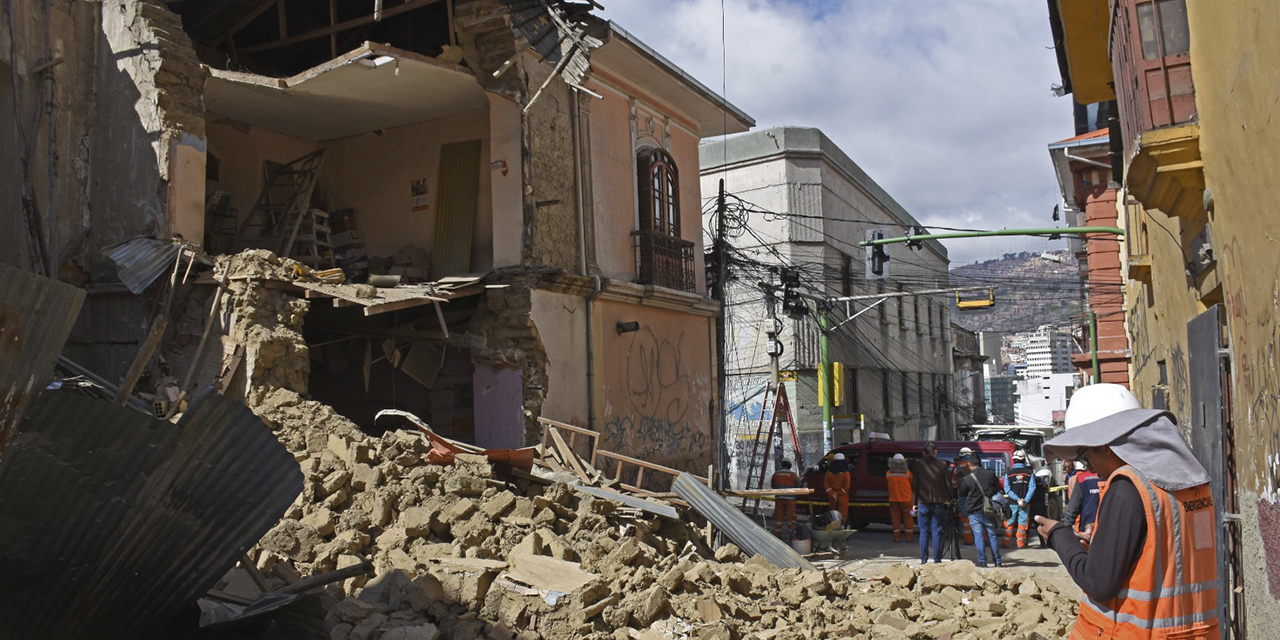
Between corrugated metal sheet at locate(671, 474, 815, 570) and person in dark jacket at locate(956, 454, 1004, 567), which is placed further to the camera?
person in dark jacket at locate(956, 454, 1004, 567)

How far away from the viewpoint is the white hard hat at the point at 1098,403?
137 inches

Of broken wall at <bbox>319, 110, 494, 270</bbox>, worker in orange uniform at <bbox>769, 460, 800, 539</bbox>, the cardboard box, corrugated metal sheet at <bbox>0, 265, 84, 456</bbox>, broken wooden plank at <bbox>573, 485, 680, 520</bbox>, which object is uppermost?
broken wall at <bbox>319, 110, 494, 270</bbox>

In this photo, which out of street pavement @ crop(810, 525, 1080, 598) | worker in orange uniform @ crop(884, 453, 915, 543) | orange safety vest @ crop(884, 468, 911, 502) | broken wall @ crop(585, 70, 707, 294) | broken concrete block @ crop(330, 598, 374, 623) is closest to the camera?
broken concrete block @ crop(330, 598, 374, 623)

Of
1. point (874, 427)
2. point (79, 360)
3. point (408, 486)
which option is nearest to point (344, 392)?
point (79, 360)

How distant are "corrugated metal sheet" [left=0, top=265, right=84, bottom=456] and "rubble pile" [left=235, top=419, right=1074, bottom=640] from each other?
3.62 m

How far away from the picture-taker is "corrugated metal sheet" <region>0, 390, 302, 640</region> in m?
3.95

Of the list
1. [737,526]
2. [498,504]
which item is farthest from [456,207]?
[498,504]

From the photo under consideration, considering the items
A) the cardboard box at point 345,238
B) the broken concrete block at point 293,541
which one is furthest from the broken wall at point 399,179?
the broken concrete block at point 293,541

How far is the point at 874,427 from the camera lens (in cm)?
3350

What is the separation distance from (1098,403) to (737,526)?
744 centimetres

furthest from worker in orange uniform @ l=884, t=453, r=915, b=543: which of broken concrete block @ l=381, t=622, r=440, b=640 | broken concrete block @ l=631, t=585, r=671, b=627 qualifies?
broken concrete block @ l=381, t=622, r=440, b=640

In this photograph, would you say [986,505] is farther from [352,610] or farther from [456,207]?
[456,207]

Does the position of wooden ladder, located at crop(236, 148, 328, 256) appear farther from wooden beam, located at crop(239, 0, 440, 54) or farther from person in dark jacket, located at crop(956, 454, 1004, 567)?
person in dark jacket, located at crop(956, 454, 1004, 567)

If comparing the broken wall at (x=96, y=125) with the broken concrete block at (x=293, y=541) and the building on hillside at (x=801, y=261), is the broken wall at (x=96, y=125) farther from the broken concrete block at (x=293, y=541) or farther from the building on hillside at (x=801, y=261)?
the building on hillside at (x=801, y=261)
